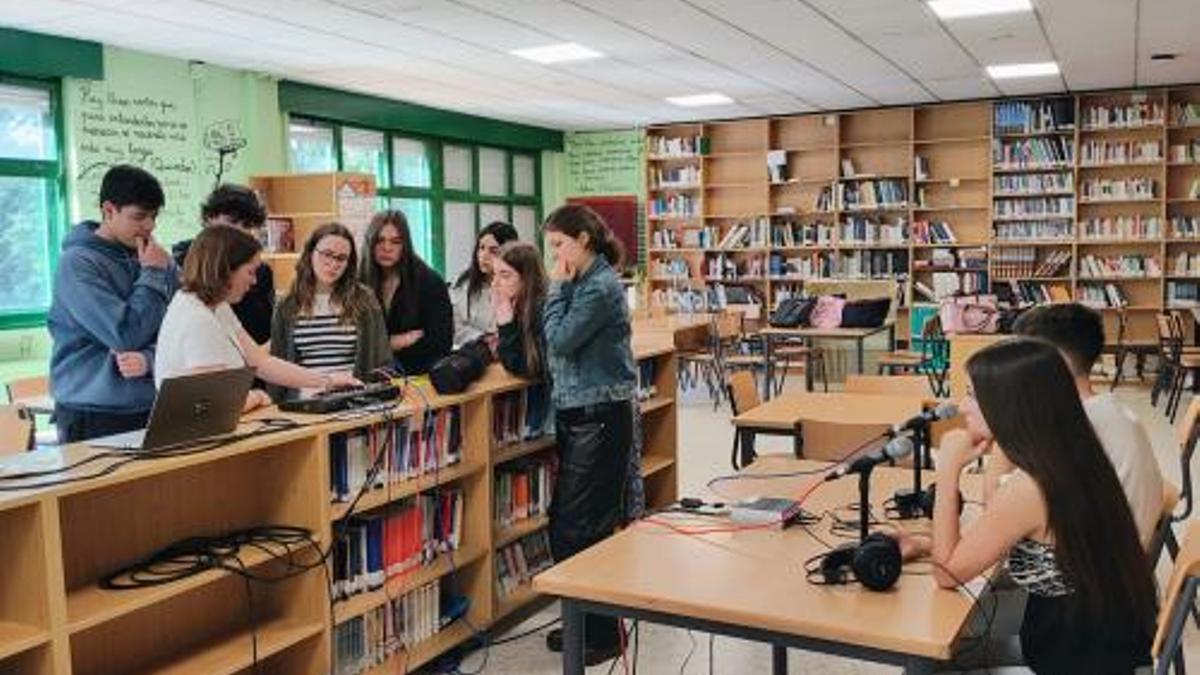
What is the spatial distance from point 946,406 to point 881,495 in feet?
1.90

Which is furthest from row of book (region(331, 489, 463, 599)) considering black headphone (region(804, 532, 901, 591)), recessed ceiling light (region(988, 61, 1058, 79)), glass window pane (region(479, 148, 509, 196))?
glass window pane (region(479, 148, 509, 196))

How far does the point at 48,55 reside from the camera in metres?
6.70

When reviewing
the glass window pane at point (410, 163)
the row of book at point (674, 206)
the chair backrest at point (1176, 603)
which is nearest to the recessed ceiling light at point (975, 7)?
the chair backrest at point (1176, 603)

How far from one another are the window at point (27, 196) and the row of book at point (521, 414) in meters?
4.38

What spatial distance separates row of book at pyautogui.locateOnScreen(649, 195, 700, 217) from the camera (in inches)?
492

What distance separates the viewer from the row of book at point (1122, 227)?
10.4 meters

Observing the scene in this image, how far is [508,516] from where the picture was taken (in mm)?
4004

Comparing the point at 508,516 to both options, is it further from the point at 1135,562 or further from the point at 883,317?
the point at 883,317

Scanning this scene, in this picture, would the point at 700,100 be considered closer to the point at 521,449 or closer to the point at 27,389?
the point at 27,389

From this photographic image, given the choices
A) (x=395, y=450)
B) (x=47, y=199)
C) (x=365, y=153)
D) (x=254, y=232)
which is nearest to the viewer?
(x=395, y=450)

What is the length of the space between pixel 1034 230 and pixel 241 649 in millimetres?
9718

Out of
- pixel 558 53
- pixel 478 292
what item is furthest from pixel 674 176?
pixel 478 292

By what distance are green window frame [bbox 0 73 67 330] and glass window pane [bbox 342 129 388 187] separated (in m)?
2.93

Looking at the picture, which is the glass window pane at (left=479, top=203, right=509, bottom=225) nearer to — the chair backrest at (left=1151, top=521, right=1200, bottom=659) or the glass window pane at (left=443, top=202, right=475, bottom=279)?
the glass window pane at (left=443, top=202, right=475, bottom=279)
